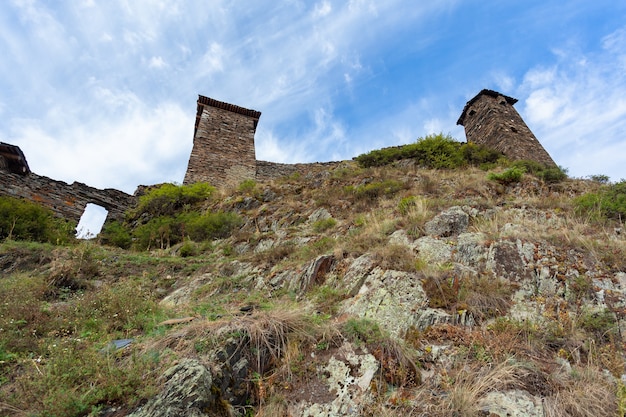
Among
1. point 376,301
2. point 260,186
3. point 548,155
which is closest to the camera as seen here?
point 376,301

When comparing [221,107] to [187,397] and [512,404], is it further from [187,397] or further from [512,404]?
[512,404]

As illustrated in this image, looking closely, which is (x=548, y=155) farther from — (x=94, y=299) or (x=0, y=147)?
(x=0, y=147)

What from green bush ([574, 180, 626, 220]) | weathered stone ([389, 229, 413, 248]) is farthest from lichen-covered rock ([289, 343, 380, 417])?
green bush ([574, 180, 626, 220])

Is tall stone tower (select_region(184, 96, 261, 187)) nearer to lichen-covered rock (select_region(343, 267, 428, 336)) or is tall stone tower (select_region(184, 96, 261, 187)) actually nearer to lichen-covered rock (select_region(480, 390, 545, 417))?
lichen-covered rock (select_region(343, 267, 428, 336))

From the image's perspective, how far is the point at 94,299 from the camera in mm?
5289

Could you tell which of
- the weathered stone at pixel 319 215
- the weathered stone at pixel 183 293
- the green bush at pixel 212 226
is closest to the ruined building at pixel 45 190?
the green bush at pixel 212 226

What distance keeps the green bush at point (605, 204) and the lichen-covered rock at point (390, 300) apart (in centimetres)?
471

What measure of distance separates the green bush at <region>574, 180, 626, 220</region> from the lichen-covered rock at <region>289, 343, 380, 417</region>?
19.9 feet

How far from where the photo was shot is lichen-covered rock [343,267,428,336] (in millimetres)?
4267

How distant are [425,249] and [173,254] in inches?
279

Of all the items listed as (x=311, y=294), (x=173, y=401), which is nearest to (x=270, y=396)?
(x=173, y=401)

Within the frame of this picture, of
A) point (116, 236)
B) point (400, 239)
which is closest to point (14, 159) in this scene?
point (116, 236)

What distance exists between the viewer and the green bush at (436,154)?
46.1ft

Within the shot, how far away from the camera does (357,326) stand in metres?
3.96
